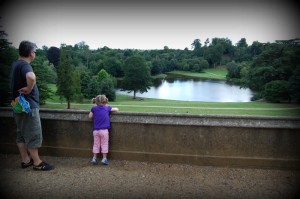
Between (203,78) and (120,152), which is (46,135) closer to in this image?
(120,152)

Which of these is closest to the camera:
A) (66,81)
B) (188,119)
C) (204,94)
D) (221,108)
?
(188,119)

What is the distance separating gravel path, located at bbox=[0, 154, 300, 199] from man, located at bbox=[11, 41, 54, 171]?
41 centimetres

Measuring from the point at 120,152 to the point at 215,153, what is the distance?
1.76m

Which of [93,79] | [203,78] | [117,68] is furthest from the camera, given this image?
[203,78]

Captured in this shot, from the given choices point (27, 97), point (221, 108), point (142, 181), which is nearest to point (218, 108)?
point (221, 108)

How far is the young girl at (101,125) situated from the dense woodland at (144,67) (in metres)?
2.29

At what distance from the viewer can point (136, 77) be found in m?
55.2

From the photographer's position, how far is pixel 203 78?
88750mm

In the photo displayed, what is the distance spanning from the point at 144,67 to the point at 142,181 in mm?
52846

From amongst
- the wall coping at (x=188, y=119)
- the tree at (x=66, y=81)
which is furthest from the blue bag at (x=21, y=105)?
the tree at (x=66, y=81)

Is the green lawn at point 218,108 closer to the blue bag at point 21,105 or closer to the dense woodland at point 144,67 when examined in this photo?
the dense woodland at point 144,67

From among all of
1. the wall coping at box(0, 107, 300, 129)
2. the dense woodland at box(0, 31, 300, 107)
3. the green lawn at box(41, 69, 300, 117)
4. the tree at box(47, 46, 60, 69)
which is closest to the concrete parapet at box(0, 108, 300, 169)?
the wall coping at box(0, 107, 300, 129)

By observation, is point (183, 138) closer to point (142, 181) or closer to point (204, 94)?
point (142, 181)

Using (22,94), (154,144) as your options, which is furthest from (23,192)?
(154,144)
